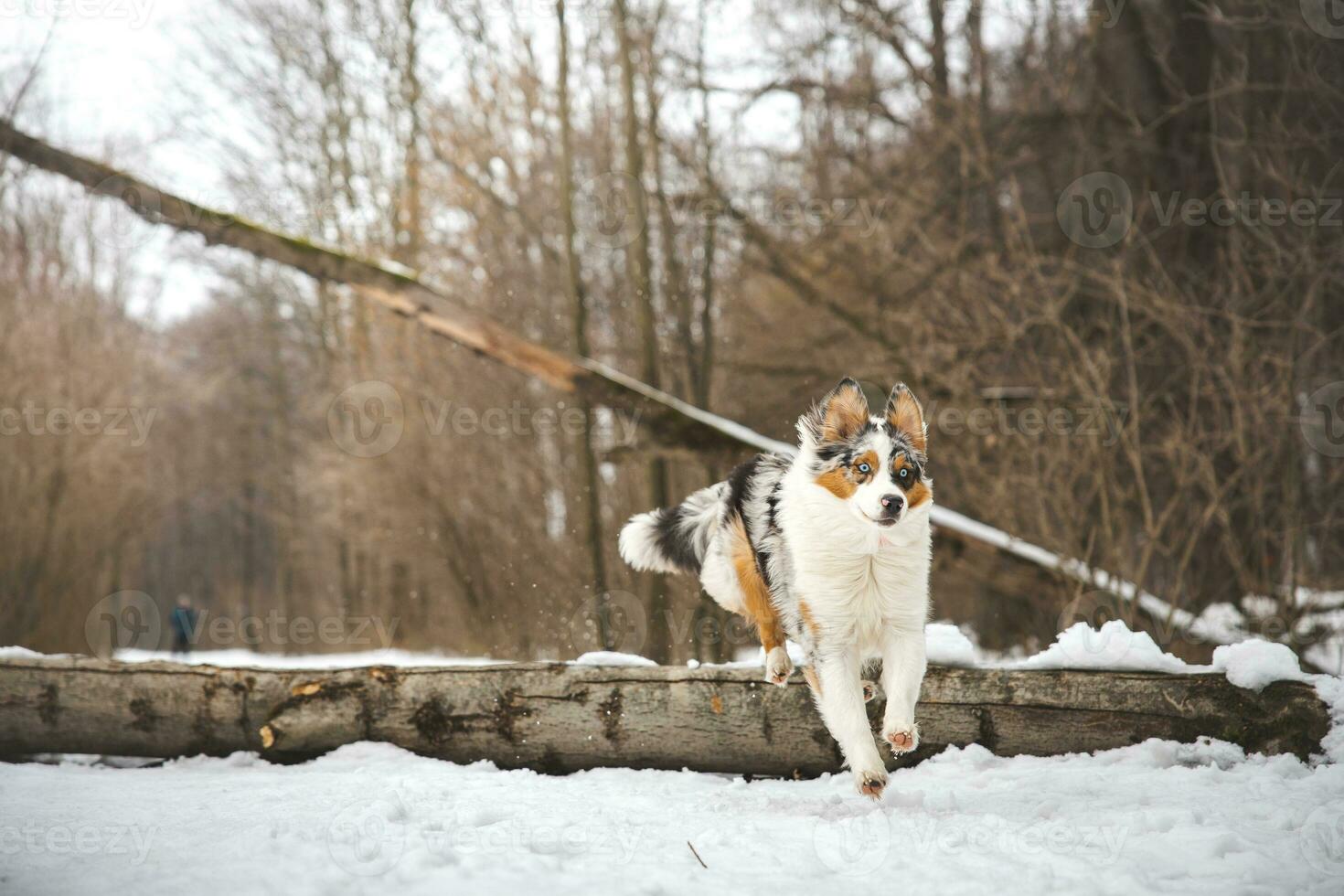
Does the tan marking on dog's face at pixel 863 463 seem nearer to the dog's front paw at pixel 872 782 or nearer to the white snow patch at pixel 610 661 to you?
the dog's front paw at pixel 872 782

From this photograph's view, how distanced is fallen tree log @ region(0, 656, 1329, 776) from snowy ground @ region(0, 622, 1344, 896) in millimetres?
127

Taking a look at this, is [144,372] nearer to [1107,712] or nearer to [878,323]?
[878,323]

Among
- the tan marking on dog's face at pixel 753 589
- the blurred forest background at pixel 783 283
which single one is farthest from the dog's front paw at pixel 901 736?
the blurred forest background at pixel 783 283

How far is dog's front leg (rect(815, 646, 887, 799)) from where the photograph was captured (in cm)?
414

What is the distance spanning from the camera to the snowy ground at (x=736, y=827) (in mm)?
3385

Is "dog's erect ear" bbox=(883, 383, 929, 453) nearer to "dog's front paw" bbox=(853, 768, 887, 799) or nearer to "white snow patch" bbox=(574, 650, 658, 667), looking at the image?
"dog's front paw" bbox=(853, 768, 887, 799)

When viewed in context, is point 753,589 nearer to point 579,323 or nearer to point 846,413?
point 846,413

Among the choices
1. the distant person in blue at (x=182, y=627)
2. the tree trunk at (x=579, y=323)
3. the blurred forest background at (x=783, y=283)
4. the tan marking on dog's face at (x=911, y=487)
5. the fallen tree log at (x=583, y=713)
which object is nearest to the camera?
the tan marking on dog's face at (x=911, y=487)

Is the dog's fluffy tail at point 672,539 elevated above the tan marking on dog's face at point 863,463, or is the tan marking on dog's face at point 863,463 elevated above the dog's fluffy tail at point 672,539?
the tan marking on dog's face at point 863,463

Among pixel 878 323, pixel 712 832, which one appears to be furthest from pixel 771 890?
pixel 878 323

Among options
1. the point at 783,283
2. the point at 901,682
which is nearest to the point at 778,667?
the point at 901,682

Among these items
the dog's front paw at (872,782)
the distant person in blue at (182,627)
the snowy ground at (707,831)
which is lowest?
the distant person in blue at (182,627)

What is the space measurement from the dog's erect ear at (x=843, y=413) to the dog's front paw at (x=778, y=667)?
1.24 m

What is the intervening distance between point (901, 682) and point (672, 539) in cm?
185
